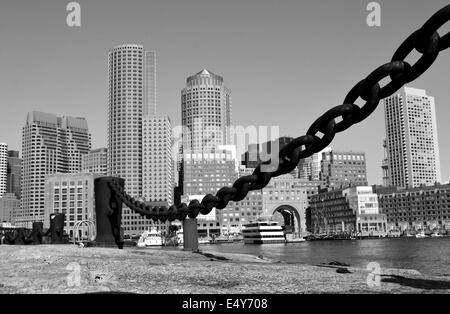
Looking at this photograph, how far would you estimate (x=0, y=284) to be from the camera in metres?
8.48

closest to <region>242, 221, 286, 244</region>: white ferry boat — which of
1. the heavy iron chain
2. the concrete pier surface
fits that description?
the concrete pier surface

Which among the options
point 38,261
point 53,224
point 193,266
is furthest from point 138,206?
point 53,224

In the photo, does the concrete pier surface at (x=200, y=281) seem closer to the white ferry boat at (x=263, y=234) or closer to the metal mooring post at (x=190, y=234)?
the metal mooring post at (x=190, y=234)

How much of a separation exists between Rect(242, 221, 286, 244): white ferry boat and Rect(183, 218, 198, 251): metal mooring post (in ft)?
431

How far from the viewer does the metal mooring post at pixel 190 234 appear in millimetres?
17422

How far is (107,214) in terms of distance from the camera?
2023cm

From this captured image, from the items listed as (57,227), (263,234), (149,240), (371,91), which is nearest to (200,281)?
(371,91)

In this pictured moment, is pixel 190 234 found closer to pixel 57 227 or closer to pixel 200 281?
pixel 200 281

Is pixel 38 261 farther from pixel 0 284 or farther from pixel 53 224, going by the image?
pixel 53 224

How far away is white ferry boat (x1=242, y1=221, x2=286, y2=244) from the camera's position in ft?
491

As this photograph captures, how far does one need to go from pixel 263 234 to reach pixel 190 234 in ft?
437

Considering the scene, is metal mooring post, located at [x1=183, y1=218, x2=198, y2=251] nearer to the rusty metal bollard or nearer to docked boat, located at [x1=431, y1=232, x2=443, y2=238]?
the rusty metal bollard
